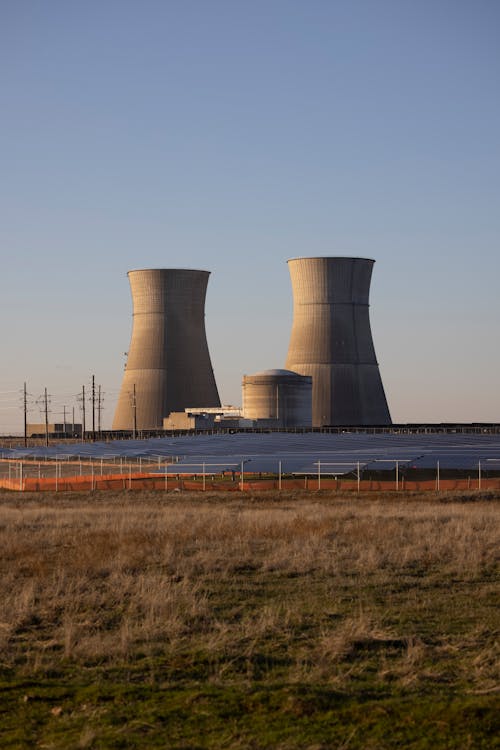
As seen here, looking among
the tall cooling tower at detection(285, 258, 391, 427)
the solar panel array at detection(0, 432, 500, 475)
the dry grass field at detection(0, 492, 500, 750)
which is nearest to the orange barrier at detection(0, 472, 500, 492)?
the solar panel array at detection(0, 432, 500, 475)

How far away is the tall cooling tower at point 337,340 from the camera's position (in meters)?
73.1

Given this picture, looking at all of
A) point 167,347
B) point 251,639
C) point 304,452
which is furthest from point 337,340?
point 251,639

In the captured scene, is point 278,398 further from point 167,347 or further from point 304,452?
point 304,452

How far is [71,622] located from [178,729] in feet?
10.8

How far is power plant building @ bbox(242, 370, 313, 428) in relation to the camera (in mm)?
79500

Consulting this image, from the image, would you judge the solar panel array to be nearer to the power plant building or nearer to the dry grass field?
the power plant building

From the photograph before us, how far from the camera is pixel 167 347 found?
256 feet

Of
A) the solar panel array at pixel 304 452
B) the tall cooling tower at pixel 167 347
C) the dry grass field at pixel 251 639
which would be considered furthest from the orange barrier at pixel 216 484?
the tall cooling tower at pixel 167 347

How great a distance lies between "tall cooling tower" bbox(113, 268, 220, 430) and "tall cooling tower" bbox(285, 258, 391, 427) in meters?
6.81

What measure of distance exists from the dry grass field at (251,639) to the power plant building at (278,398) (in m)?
60.3

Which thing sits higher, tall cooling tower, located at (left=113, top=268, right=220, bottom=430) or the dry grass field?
tall cooling tower, located at (left=113, top=268, right=220, bottom=430)

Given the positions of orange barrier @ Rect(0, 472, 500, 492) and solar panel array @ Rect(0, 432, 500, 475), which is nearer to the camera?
orange barrier @ Rect(0, 472, 500, 492)

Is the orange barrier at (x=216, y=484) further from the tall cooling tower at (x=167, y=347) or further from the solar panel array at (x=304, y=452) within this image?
the tall cooling tower at (x=167, y=347)

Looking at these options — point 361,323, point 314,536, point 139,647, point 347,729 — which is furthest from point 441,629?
point 361,323
